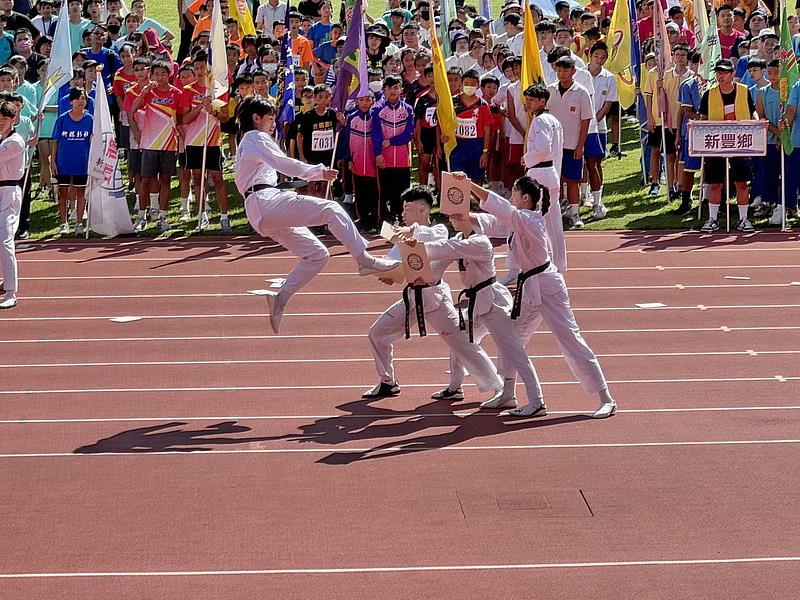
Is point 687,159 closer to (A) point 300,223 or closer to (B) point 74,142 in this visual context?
(B) point 74,142

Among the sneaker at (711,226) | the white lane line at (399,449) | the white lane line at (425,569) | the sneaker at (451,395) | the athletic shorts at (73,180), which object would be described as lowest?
the white lane line at (425,569)

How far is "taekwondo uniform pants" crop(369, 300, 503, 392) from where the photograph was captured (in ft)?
36.2

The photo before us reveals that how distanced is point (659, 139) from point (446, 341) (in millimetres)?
10177

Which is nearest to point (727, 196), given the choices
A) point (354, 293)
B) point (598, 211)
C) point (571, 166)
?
point (598, 211)

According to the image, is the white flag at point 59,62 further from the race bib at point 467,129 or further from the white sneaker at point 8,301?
the race bib at point 467,129

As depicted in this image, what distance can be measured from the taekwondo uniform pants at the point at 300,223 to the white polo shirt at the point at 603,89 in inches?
359

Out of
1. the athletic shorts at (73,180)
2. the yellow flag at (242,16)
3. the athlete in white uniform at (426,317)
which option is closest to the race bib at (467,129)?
the yellow flag at (242,16)

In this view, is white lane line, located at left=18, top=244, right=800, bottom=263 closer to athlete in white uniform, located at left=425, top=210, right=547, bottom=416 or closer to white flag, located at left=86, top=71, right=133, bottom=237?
white flag, located at left=86, top=71, right=133, bottom=237

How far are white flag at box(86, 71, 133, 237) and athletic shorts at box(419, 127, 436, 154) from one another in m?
4.11

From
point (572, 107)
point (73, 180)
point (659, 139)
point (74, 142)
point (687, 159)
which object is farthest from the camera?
point (659, 139)

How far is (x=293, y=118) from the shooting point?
1930cm

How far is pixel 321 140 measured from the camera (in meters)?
18.4

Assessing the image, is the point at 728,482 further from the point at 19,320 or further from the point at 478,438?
the point at 19,320

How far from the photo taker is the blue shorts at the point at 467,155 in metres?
19.0
